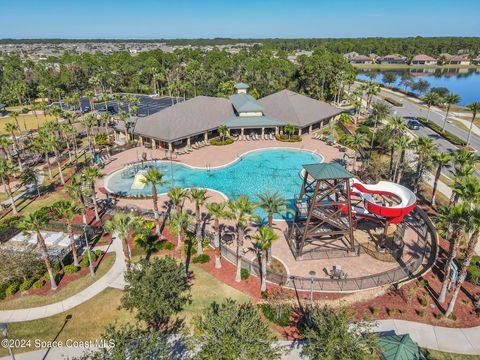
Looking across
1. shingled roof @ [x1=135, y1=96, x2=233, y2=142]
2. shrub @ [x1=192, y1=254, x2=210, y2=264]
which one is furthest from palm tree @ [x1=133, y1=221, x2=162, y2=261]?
A: shingled roof @ [x1=135, y1=96, x2=233, y2=142]

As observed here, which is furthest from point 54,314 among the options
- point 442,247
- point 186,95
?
point 186,95

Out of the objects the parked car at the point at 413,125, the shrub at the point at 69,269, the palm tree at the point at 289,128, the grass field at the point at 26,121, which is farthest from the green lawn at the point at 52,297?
the parked car at the point at 413,125

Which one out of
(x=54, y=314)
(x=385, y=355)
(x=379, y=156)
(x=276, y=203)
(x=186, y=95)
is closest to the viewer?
(x=385, y=355)

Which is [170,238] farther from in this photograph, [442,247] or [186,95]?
[186,95]

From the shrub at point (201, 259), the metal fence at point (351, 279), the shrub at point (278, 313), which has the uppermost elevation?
the metal fence at point (351, 279)

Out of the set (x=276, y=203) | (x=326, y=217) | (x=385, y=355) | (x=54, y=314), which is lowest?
(x=54, y=314)

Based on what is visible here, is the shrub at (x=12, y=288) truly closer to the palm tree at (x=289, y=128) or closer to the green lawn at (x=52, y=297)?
the green lawn at (x=52, y=297)
